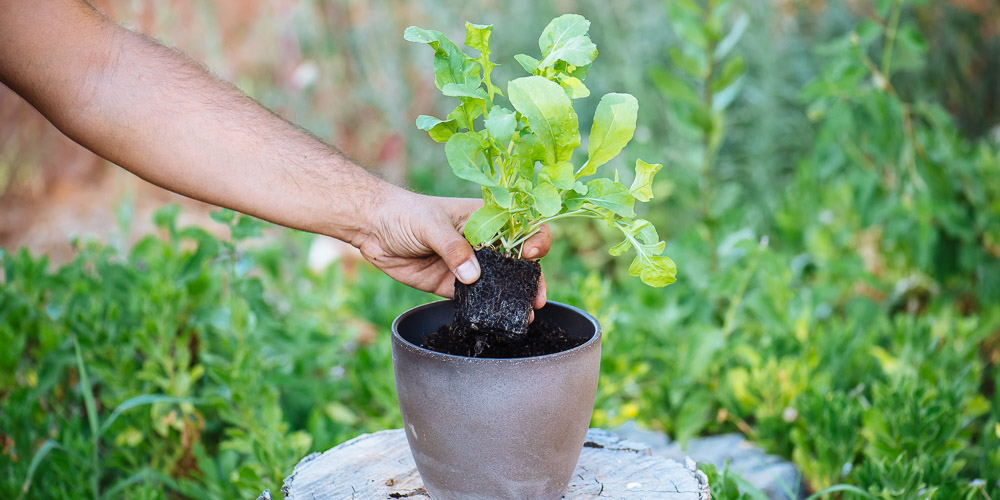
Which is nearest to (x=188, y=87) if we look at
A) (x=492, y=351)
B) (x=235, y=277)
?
(x=235, y=277)

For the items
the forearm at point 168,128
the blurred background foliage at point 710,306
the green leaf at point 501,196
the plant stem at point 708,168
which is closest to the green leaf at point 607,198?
the green leaf at point 501,196

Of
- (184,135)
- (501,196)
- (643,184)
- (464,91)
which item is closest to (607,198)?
(643,184)

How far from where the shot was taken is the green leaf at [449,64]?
4.07 ft

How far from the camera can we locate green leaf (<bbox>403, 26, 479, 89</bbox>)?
Answer: 1.24m

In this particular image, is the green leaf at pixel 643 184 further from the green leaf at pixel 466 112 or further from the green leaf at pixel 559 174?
the green leaf at pixel 466 112

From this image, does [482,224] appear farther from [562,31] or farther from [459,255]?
[562,31]

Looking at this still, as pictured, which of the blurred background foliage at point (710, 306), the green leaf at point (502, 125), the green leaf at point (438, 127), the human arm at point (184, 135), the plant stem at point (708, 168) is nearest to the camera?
the green leaf at point (502, 125)

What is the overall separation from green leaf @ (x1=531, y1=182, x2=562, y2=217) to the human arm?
22 centimetres

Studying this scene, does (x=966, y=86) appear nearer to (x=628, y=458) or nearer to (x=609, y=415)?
(x=609, y=415)

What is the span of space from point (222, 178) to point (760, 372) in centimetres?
139

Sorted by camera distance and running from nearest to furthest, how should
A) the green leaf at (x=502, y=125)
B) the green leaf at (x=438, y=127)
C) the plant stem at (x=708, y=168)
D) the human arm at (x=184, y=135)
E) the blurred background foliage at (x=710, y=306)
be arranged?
the green leaf at (x=502, y=125) → the green leaf at (x=438, y=127) → the human arm at (x=184, y=135) → the blurred background foliage at (x=710, y=306) → the plant stem at (x=708, y=168)

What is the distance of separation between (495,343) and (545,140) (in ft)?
1.16

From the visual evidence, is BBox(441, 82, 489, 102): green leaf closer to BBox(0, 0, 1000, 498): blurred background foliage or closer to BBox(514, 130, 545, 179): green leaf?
BBox(514, 130, 545, 179): green leaf

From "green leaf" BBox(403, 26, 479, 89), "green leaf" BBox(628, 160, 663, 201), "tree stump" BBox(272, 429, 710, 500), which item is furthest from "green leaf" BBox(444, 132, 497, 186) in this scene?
"tree stump" BBox(272, 429, 710, 500)
